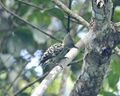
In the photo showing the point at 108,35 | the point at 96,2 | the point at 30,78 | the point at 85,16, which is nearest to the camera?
the point at 96,2

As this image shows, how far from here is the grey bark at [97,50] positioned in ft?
5.14

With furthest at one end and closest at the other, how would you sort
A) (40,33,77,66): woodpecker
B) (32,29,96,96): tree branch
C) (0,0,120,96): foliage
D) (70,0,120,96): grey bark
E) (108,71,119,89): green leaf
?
(0,0,120,96): foliage → (108,71,119,89): green leaf → (40,33,77,66): woodpecker → (70,0,120,96): grey bark → (32,29,96,96): tree branch

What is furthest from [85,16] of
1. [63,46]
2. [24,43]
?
[63,46]

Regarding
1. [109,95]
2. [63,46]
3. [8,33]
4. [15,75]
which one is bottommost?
[109,95]

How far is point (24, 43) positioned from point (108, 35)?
3.60ft

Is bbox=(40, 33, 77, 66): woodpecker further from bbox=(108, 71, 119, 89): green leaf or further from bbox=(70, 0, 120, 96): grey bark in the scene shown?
bbox=(108, 71, 119, 89): green leaf

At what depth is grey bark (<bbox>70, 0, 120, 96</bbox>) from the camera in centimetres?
157

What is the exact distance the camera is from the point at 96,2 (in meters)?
1.50

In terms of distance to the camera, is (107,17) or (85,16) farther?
(85,16)

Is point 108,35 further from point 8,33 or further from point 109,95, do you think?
point 8,33

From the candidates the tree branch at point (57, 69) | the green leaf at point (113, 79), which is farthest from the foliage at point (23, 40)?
the tree branch at point (57, 69)

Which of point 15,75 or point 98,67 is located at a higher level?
point 15,75

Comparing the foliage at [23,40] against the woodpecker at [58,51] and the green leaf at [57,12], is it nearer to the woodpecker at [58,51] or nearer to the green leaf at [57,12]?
the green leaf at [57,12]

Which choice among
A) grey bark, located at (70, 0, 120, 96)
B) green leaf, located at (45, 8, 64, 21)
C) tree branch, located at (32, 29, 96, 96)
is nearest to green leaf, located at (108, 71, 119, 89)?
green leaf, located at (45, 8, 64, 21)
